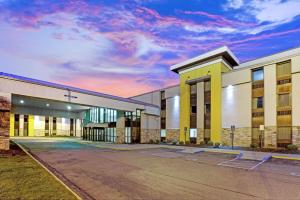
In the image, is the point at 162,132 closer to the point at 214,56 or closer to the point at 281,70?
the point at 214,56

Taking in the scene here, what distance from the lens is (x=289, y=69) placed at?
89.1ft

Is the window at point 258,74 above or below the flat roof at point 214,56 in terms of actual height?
below

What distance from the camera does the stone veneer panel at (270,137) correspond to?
1081 inches

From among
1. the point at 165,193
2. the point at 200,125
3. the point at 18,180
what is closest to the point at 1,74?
the point at 18,180

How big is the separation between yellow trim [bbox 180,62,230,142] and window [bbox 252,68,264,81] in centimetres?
484

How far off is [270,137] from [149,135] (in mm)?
19951

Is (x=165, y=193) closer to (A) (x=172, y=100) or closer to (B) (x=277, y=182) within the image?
(B) (x=277, y=182)

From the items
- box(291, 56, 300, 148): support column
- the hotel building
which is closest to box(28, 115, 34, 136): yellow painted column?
the hotel building

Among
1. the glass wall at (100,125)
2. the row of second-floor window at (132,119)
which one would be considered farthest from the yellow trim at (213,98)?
the glass wall at (100,125)

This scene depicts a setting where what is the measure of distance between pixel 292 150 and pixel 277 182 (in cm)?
1721

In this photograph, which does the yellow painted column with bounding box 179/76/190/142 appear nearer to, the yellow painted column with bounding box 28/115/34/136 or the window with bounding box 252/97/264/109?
the window with bounding box 252/97/264/109

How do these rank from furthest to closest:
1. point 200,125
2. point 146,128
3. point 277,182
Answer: point 146,128
point 200,125
point 277,182

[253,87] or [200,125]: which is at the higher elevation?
[253,87]

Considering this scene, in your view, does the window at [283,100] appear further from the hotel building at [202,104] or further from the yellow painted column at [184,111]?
the yellow painted column at [184,111]
